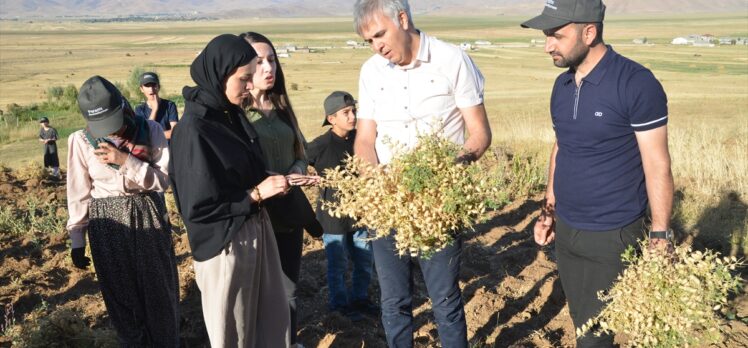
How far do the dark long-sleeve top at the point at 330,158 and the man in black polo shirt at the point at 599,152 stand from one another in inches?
76.3

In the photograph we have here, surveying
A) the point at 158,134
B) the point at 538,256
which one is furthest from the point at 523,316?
the point at 158,134

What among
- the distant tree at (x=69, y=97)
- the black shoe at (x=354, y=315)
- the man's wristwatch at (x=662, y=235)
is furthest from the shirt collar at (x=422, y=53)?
the distant tree at (x=69, y=97)

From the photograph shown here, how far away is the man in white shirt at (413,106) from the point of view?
312 cm

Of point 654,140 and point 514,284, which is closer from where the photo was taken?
point 654,140

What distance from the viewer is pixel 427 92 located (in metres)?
3.19

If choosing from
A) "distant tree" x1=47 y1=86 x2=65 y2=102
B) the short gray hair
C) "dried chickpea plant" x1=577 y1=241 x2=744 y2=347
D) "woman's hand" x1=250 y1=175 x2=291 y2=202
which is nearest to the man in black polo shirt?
"dried chickpea plant" x1=577 y1=241 x2=744 y2=347

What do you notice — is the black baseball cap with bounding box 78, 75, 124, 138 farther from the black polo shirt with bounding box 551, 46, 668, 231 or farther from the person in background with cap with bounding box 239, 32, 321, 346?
the black polo shirt with bounding box 551, 46, 668, 231

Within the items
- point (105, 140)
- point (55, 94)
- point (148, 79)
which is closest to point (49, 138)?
point (148, 79)

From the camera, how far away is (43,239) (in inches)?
265

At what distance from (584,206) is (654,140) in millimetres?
481

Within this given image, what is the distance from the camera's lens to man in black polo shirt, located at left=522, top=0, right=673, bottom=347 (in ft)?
9.14

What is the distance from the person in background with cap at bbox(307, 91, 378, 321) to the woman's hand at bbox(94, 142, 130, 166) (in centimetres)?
157

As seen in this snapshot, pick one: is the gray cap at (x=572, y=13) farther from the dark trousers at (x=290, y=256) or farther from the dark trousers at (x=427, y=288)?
the dark trousers at (x=290, y=256)

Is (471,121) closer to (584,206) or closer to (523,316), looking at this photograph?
(584,206)
